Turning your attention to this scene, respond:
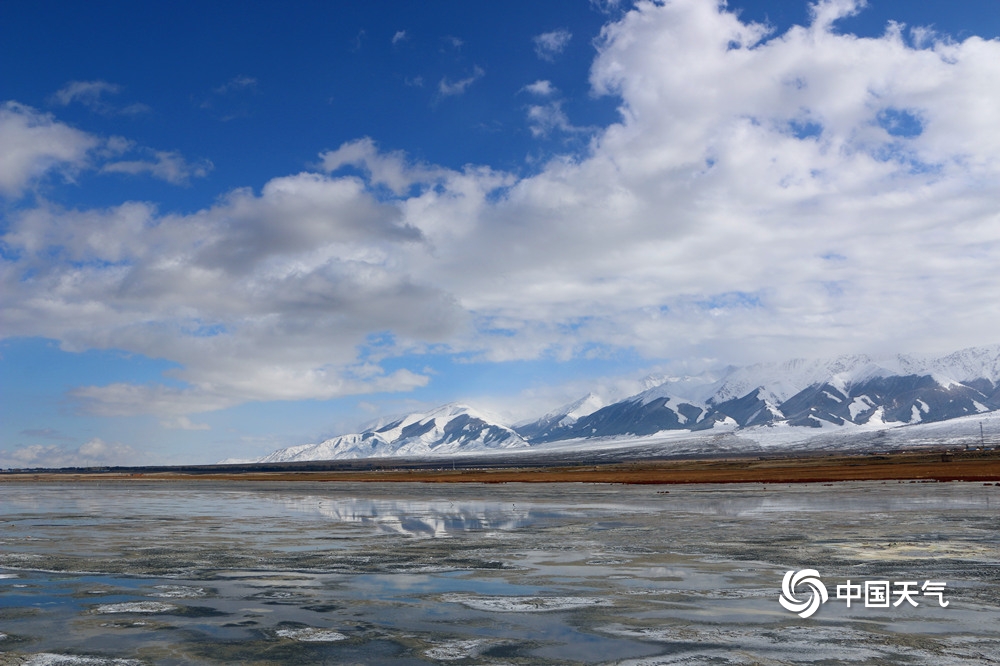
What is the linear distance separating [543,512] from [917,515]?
1936 centimetres

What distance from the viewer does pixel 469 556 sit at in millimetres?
23391

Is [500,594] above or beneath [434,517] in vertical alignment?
above

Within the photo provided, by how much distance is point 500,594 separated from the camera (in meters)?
16.7

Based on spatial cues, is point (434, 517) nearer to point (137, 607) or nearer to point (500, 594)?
point (500, 594)

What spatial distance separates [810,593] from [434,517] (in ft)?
90.5

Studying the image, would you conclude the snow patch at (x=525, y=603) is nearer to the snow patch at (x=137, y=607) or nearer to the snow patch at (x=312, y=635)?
the snow patch at (x=312, y=635)

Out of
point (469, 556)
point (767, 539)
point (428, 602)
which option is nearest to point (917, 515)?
point (767, 539)

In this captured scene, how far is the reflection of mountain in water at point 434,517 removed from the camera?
33.5 m

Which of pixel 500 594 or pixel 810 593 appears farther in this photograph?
pixel 500 594

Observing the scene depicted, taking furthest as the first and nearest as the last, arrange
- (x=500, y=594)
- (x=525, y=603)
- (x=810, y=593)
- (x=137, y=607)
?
(x=500, y=594)
(x=810, y=593)
(x=525, y=603)
(x=137, y=607)

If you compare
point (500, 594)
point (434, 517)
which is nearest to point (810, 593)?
point (500, 594)

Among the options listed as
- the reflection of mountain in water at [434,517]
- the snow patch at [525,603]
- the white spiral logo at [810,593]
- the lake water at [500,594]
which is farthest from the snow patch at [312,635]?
the reflection of mountain in water at [434,517]

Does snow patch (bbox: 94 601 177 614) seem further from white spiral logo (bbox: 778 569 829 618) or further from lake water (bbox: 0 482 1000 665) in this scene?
white spiral logo (bbox: 778 569 829 618)

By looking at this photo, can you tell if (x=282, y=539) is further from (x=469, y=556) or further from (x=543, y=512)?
(x=543, y=512)
